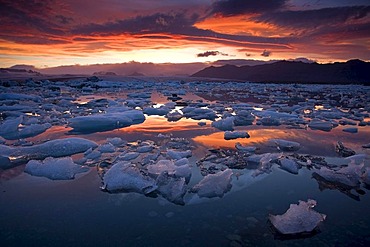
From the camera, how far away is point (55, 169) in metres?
2.97

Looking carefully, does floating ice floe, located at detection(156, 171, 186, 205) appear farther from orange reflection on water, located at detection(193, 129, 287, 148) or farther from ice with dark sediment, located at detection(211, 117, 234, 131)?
ice with dark sediment, located at detection(211, 117, 234, 131)

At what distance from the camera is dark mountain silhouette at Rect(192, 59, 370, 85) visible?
348 feet

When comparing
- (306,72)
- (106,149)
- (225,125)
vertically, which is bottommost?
(306,72)

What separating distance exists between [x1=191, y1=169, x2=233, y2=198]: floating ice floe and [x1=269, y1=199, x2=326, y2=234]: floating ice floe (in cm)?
61

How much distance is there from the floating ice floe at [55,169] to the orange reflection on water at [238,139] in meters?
2.11

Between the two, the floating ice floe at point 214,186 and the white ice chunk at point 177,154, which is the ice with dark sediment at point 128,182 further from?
the white ice chunk at point 177,154

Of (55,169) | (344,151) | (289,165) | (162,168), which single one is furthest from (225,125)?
(55,169)

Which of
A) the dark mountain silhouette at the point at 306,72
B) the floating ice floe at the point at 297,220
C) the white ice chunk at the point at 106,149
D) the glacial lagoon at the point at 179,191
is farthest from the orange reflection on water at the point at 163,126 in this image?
the dark mountain silhouette at the point at 306,72

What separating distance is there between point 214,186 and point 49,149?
2493mm

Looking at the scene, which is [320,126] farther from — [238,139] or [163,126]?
[163,126]

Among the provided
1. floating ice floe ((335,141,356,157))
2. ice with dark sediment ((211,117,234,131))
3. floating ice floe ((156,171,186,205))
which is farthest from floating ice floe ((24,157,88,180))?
floating ice floe ((335,141,356,157))

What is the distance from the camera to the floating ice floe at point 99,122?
5672mm

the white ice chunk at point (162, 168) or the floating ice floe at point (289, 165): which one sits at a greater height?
the white ice chunk at point (162, 168)

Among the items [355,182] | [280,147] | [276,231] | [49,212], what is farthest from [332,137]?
[49,212]
